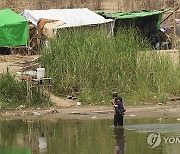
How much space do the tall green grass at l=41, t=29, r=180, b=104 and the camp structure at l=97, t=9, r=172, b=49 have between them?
376 inches

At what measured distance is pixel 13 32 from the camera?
28.2 m

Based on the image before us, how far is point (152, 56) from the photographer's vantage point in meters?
21.9

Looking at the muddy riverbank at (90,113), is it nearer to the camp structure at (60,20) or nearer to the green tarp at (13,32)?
the camp structure at (60,20)

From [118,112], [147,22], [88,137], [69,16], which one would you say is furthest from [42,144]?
[147,22]

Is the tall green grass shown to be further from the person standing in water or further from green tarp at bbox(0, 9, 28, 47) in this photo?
green tarp at bbox(0, 9, 28, 47)

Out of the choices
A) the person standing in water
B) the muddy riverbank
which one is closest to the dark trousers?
the person standing in water

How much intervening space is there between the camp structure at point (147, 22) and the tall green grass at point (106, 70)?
955 centimetres

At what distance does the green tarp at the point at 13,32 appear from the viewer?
2800 cm

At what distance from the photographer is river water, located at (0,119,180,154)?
44.0 ft

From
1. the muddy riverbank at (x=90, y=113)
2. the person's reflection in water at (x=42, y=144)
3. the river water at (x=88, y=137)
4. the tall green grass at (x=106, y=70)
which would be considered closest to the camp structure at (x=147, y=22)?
the tall green grass at (x=106, y=70)

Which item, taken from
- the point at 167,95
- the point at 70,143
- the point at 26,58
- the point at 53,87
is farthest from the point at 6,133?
the point at 26,58

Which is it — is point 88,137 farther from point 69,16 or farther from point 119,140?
point 69,16

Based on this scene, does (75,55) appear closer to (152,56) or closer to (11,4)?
(152,56)

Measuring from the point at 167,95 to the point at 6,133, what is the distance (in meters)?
7.01
